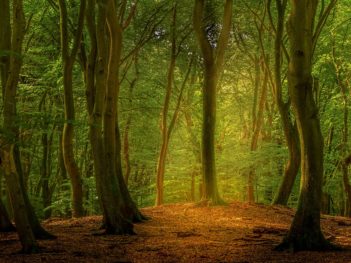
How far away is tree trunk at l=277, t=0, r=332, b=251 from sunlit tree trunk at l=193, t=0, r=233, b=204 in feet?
25.6

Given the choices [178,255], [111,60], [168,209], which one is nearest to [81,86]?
[168,209]

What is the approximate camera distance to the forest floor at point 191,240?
7.90 m

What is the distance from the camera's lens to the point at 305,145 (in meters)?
8.47

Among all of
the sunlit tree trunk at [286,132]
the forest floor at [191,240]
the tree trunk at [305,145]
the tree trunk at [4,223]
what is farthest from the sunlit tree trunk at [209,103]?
the tree trunk at [305,145]

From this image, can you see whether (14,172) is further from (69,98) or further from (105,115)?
(69,98)

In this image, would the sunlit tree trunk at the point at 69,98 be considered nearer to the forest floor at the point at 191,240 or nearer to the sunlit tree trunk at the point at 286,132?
the forest floor at the point at 191,240

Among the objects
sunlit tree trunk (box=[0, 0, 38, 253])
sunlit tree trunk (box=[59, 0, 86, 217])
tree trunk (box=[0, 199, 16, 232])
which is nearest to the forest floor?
sunlit tree trunk (box=[0, 0, 38, 253])

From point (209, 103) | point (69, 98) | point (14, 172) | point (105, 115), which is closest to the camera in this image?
point (14, 172)

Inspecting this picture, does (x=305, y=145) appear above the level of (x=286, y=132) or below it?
below

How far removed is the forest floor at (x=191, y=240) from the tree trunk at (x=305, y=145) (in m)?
0.39

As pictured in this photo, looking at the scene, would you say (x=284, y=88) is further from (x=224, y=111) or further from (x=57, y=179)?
(x=57, y=179)

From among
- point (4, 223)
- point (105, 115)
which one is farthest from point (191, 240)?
point (4, 223)

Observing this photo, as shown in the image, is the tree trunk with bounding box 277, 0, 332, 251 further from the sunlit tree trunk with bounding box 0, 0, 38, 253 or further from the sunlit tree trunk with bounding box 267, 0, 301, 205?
the sunlit tree trunk with bounding box 267, 0, 301, 205

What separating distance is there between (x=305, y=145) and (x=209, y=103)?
823 cm
